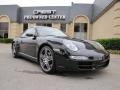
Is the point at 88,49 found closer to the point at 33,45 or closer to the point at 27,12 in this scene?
the point at 33,45

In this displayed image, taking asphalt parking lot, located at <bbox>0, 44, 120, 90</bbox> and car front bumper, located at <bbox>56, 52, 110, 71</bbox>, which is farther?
car front bumper, located at <bbox>56, 52, 110, 71</bbox>

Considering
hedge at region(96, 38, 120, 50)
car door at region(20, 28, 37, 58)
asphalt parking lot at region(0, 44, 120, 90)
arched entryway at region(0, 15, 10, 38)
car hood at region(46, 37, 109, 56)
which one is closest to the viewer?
asphalt parking lot at region(0, 44, 120, 90)

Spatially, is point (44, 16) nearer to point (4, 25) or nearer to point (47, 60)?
point (4, 25)

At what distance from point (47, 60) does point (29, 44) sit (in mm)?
1334

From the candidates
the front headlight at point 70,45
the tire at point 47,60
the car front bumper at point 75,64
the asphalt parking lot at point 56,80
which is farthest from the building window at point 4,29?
the car front bumper at point 75,64

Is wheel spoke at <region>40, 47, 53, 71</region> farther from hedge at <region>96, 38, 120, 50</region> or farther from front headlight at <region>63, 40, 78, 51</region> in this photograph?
hedge at <region>96, 38, 120, 50</region>

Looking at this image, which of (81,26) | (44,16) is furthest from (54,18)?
(81,26)

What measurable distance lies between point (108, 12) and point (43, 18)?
14.0 metres

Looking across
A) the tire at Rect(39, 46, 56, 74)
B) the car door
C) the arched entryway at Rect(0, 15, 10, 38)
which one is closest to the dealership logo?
the arched entryway at Rect(0, 15, 10, 38)

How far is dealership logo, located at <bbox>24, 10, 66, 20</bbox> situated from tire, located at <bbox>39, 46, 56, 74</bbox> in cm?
2315

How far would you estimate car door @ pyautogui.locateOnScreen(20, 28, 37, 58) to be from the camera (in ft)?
22.2

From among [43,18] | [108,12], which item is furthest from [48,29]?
[43,18]

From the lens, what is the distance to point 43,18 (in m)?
29.9

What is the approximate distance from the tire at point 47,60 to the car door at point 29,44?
472mm
